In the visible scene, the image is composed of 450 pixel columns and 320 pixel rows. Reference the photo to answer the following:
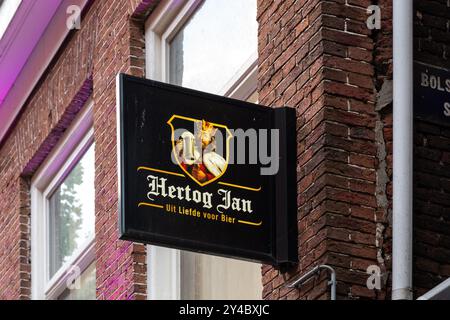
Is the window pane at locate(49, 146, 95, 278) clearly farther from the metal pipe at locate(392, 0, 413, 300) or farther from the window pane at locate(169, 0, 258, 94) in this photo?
the metal pipe at locate(392, 0, 413, 300)

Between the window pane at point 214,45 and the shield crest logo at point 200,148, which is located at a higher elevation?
the window pane at point 214,45

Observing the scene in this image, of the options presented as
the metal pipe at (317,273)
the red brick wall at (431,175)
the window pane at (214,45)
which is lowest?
the metal pipe at (317,273)

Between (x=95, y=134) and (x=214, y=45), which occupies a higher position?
(x=214, y=45)

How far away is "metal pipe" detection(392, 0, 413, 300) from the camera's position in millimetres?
8227

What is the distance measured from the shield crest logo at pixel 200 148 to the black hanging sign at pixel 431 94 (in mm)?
1107

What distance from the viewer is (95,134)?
12352mm

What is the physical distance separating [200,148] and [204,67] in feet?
8.52

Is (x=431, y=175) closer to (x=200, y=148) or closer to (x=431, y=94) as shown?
(x=431, y=94)

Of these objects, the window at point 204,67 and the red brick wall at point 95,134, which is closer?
the window at point 204,67

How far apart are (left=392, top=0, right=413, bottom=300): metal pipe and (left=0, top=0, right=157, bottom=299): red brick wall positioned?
317cm

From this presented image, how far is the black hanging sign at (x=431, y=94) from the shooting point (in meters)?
8.86

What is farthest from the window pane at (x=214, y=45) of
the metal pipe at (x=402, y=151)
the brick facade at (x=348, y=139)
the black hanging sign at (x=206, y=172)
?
the metal pipe at (x=402, y=151)

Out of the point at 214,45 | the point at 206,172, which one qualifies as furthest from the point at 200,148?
the point at 214,45

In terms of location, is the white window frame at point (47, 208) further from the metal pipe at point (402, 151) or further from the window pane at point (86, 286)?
the metal pipe at point (402, 151)
